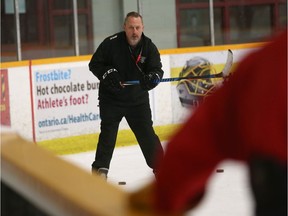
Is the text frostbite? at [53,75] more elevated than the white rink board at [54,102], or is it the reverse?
the text frostbite? at [53,75]

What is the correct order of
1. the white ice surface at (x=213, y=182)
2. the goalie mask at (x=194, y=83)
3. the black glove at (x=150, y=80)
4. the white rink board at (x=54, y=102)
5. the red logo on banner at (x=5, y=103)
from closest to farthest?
the white ice surface at (x=213, y=182)
the black glove at (x=150, y=80)
the red logo on banner at (x=5, y=103)
the white rink board at (x=54, y=102)
the goalie mask at (x=194, y=83)

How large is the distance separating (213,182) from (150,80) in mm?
1921

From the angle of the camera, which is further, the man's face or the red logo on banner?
the red logo on banner

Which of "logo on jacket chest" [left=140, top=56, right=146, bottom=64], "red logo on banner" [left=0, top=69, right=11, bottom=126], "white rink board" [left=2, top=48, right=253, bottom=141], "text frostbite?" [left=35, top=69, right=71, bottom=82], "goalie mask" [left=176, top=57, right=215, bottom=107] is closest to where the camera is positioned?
"logo on jacket chest" [left=140, top=56, right=146, bottom=64]

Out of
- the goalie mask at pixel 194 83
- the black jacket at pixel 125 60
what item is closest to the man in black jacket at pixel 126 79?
the black jacket at pixel 125 60

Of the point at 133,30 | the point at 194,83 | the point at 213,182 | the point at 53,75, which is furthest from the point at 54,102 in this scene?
the point at 213,182

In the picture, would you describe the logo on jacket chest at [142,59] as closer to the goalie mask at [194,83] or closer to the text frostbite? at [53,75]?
the text frostbite? at [53,75]

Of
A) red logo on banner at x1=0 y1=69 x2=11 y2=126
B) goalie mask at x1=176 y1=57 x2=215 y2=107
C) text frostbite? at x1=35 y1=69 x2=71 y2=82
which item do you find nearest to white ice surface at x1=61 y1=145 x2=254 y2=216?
red logo on banner at x1=0 y1=69 x2=11 y2=126

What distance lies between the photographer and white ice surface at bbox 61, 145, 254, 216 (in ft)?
19.7

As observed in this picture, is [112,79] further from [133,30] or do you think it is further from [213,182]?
[213,182]

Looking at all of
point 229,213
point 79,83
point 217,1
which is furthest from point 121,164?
point 217,1

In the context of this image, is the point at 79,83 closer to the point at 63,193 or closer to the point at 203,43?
the point at 203,43

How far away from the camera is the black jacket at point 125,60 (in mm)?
6984

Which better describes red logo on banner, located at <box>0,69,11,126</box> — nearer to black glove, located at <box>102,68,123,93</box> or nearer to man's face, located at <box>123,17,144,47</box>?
black glove, located at <box>102,68,123,93</box>
